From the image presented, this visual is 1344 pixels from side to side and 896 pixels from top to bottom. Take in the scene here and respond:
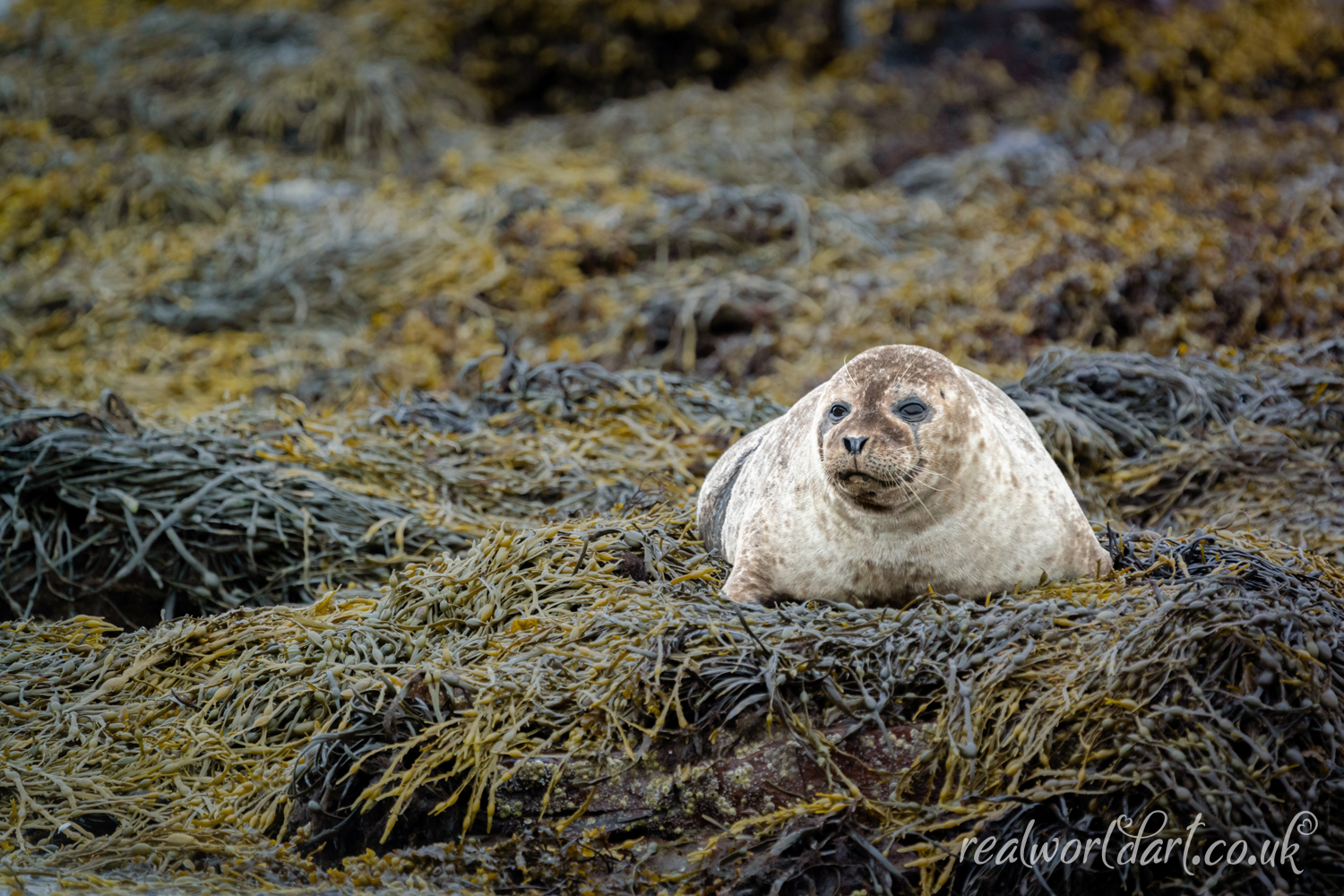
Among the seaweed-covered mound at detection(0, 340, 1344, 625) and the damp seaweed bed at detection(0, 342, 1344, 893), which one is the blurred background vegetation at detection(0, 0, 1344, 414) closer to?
the seaweed-covered mound at detection(0, 340, 1344, 625)

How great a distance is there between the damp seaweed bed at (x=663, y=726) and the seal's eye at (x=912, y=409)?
0.49 metres

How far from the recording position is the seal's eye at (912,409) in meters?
3.01

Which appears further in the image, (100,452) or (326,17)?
(326,17)

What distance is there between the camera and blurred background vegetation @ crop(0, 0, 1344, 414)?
6711mm

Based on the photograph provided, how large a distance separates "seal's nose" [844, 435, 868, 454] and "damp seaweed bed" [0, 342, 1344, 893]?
47 centimetres

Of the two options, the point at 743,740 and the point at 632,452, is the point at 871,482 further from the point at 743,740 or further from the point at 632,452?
the point at 632,452

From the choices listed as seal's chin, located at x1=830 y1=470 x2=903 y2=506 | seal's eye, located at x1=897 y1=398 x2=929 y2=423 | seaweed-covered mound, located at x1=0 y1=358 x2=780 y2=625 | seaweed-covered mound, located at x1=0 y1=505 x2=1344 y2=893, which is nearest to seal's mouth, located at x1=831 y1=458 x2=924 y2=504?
seal's chin, located at x1=830 y1=470 x2=903 y2=506

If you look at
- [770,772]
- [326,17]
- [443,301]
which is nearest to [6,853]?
[770,772]

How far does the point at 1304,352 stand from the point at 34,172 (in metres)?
8.72

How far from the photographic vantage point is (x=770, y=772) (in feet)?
9.09

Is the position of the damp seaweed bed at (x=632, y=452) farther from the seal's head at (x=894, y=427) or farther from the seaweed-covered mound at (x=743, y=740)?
the seal's head at (x=894, y=427)

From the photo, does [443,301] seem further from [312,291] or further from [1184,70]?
[1184,70]

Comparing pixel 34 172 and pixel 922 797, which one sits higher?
pixel 34 172

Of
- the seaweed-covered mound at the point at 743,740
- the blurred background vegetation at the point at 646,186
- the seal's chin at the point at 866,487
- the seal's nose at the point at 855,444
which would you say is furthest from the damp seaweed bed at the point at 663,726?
the blurred background vegetation at the point at 646,186
